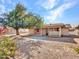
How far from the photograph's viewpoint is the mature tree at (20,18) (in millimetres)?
29000

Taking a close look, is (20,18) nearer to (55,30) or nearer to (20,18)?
(20,18)

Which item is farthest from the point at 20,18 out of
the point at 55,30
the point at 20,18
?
the point at 55,30

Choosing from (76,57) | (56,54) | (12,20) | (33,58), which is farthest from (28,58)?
(12,20)

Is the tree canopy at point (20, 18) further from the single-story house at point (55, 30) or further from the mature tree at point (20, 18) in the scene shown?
the single-story house at point (55, 30)

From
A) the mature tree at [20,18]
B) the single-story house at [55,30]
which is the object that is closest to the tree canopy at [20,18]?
the mature tree at [20,18]

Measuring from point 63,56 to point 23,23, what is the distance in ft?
69.2

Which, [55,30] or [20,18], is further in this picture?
[55,30]

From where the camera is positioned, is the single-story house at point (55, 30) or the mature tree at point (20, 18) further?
the single-story house at point (55, 30)

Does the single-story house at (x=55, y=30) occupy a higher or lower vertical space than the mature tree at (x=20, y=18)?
lower

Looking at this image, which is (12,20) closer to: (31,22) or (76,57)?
(31,22)

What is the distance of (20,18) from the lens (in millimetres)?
29719

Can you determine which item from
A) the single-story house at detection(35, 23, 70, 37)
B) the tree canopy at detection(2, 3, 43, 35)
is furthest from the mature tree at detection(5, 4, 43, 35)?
the single-story house at detection(35, 23, 70, 37)

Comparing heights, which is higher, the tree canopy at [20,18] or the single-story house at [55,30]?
the tree canopy at [20,18]

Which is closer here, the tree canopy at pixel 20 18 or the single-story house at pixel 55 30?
the tree canopy at pixel 20 18
